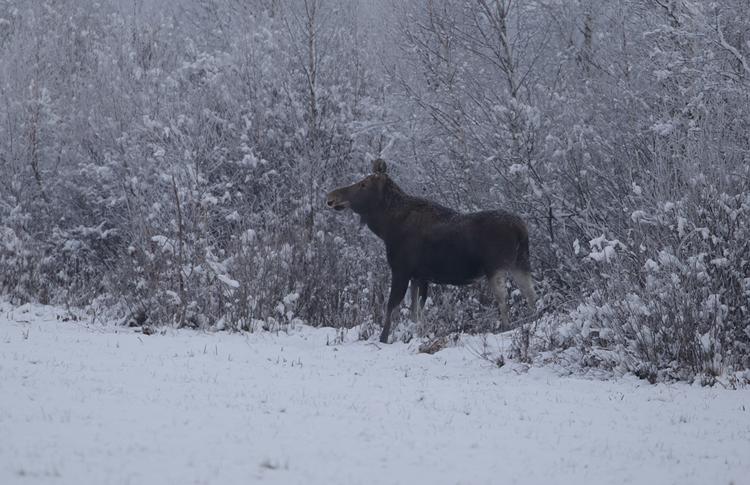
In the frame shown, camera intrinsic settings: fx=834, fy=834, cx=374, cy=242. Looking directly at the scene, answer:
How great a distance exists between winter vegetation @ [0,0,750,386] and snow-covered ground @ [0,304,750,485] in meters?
1.14

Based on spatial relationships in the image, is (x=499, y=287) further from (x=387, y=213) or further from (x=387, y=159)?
(x=387, y=159)

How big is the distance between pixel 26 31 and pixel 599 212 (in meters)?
16.2

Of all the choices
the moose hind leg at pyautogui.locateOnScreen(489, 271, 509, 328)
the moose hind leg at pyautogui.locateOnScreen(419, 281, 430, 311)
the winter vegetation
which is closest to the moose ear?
the moose hind leg at pyautogui.locateOnScreen(419, 281, 430, 311)

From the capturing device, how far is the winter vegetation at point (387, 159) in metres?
8.73

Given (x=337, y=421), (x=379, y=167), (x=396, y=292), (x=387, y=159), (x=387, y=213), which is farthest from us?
(x=387, y=159)

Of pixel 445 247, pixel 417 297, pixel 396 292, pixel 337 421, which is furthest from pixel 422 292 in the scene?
pixel 337 421

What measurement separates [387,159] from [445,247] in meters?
7.22

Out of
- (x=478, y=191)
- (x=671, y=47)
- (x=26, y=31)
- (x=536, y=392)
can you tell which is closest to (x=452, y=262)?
(x=536, y=392)

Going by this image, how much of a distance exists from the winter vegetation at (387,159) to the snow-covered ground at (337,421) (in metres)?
1.14

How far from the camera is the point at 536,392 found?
728cm

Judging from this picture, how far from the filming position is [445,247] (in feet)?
34.5

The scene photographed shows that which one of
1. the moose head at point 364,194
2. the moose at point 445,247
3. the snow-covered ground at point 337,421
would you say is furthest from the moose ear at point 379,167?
the snow-covered ground at point 337,421

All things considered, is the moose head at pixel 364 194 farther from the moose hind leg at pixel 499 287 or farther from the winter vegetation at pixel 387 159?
the moose hind leg at pixel 499 287

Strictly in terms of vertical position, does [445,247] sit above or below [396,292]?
above
